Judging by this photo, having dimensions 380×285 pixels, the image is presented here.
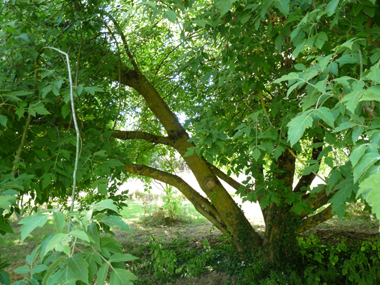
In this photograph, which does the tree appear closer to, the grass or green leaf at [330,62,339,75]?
green leaf at [330,62,339,75]

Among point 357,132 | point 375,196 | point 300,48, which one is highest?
point 300,48

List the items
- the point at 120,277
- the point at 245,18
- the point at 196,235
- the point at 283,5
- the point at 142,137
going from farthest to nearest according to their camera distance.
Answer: the point at 196,235 < the point at 142,137 < the point at 245,18 < the point at 283,5 < the point at 120,277

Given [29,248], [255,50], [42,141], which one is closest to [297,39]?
[255,50]

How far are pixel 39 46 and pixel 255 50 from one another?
1.86 meters

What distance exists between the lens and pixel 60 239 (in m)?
0.74

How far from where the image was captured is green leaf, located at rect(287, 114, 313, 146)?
1140 millimetres

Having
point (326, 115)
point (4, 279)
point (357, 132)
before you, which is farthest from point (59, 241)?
point (357, 132)

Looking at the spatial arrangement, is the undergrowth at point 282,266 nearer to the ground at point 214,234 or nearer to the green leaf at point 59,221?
the ground at point 214,234

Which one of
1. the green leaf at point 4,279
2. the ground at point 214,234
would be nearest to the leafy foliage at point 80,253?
the green leaf at point 4,279

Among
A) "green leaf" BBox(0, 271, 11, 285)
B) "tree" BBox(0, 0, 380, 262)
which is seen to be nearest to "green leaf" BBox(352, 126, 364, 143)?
"tree" BBox(0, 0, 380, 262)

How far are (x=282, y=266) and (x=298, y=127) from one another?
3639 mm

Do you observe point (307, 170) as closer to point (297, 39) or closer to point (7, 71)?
point (297, 39)

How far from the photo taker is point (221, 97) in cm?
362

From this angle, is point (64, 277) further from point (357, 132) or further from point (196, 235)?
point (196, 235)
